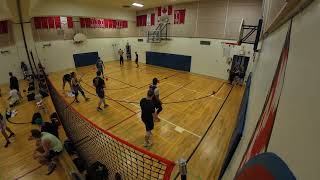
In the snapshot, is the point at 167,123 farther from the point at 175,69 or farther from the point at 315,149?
the point at 175,69

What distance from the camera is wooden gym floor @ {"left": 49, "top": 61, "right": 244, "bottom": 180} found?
5176 millimetres

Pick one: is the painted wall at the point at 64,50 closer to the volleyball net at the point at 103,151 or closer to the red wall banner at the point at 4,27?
the red wall banner at the point at 4,27

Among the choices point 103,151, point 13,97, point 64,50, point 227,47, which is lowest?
point 103,151

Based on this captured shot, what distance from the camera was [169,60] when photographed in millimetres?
17297

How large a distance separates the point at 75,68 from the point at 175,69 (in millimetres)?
10983

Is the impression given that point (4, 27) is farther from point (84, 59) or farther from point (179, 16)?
point (179, 16)

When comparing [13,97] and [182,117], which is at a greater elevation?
[13,97]

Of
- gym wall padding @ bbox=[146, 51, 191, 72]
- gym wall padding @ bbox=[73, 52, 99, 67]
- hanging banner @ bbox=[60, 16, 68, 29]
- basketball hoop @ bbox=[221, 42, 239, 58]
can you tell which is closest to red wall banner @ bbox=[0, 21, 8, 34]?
hanging banner @ bbox=[60, 16, 68, 29]

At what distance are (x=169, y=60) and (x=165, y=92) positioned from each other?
25.0 feet

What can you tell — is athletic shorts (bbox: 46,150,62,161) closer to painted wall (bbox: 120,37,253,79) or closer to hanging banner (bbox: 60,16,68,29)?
painted wall (bbox: 120,37,253,79)

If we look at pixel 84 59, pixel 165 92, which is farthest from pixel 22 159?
pixel 84 59

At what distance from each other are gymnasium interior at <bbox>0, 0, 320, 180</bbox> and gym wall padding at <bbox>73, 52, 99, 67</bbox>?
0.11 metres

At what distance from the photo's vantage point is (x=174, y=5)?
15547 millimetres

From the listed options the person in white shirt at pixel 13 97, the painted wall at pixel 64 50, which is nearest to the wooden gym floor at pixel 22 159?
the person in white shirt at pixel 13 97
